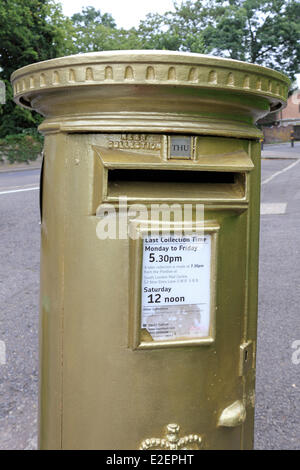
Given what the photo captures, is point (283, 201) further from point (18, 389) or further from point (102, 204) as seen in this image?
point (102, 204)

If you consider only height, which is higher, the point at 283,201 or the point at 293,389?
the point at 283,201

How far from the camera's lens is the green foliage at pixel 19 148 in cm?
1862

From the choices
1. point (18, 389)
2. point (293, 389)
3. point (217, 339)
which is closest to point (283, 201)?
point (293, 389)

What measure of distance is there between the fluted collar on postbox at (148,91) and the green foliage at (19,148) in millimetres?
18222

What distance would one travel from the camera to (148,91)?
104 cm

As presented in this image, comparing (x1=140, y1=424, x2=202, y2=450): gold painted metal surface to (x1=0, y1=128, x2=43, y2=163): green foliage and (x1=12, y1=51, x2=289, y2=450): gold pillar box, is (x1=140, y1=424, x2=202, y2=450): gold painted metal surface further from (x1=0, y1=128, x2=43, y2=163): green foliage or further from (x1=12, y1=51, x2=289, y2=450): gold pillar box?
(x1=0, y1=128, x2=43, y2=163): green foliage

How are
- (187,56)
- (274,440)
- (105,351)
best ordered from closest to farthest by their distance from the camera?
1. (187,56)
2. (105,351)
3. (274,440)

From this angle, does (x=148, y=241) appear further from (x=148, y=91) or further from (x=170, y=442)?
(x=170, y=442)

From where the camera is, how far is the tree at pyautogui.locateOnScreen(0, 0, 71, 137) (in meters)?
19.7

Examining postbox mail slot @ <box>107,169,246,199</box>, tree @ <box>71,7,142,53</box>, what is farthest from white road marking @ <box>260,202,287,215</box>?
tree @ <box>71,7,142,53</box>

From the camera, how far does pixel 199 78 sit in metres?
1.04

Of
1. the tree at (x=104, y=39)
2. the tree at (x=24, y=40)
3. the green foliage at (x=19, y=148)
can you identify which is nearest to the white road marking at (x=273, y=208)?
the green foliage at (x=19, y=148)

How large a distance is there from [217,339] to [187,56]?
667 mm

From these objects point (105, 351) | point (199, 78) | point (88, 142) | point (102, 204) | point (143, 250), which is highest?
point (199, 78)
